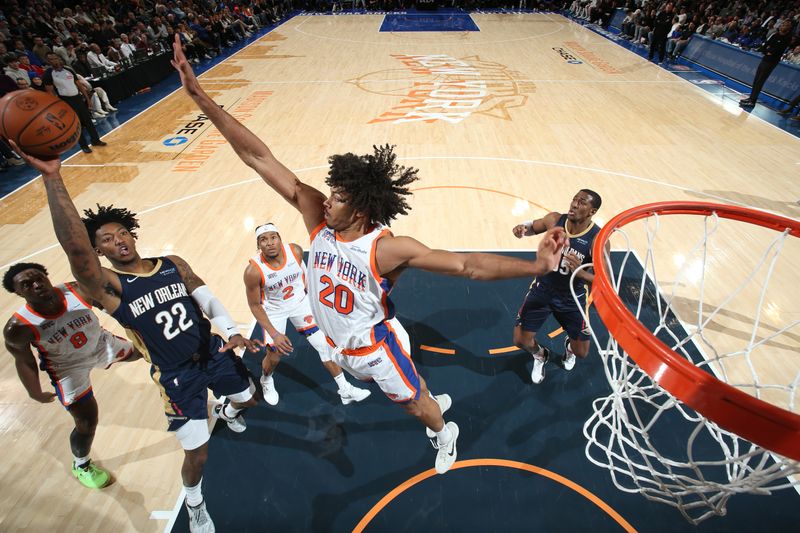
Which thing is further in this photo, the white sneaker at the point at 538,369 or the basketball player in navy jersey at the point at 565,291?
the white sneaker at the point at 538,369

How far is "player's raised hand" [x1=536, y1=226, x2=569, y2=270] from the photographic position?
6.63 ft

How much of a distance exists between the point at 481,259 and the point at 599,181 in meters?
6.25

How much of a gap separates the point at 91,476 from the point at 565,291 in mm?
3925

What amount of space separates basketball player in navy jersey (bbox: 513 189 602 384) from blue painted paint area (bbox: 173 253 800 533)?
29 cm

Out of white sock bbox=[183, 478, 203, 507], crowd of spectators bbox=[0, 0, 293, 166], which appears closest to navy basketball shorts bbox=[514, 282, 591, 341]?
white sock bbox=[183, 478, 203, 507]

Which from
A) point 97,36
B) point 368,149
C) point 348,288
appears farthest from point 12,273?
point 97,36

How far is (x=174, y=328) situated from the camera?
2867 millimetres

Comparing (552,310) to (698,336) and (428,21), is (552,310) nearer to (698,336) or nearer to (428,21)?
(698,336)

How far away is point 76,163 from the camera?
8.60 m

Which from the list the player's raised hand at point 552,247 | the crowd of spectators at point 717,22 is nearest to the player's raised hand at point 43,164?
the player's raised hand at point 552,247

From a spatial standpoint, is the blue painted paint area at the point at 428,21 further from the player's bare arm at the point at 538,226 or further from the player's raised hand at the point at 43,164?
the player's raised hand at the point at 43,164

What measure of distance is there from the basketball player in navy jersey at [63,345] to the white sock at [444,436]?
8.07 ft

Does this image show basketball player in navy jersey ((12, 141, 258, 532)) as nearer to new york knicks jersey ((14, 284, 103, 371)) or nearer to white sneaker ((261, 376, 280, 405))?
new york knicks jersey ((14, 284, 103, 371))

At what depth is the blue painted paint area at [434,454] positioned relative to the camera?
3084 millimetres
